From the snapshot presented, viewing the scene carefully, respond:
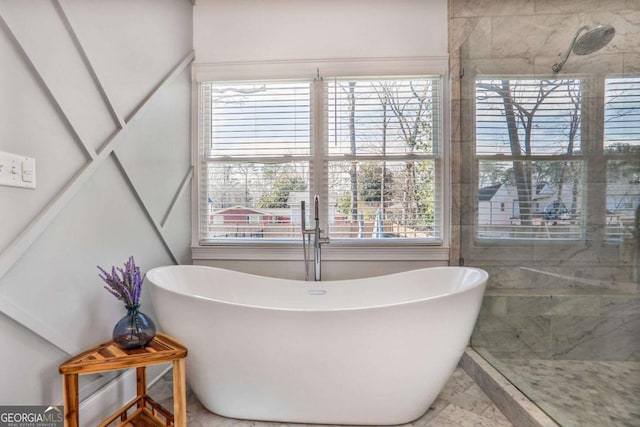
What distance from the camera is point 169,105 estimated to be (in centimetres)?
201

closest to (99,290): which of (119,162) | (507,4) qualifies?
(119,162)

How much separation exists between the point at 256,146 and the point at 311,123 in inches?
17.2

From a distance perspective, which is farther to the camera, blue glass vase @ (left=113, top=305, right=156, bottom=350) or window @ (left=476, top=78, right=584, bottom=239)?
window @ (left=476, top=78, right=584, bottom=239)

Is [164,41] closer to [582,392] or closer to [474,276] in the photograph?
[474,276]

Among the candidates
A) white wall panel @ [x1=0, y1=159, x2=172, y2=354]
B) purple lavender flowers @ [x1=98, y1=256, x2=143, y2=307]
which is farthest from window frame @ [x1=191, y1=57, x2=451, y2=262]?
purple lavender flowers @ [x1=98, y1=256, x2=143, y2=307]

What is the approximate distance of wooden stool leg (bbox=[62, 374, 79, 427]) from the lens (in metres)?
1.09

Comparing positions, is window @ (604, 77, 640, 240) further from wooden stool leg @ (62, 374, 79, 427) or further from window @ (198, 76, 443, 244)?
wooden stool leg @ (62, 374, 79, 427)

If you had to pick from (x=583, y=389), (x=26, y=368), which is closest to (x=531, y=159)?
(x=583, y=389)

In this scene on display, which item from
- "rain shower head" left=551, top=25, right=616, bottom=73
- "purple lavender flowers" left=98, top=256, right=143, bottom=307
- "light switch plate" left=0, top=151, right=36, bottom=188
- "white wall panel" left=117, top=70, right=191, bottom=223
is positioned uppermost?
"rain shower head" left=551, top=25, right=616, bottom=73

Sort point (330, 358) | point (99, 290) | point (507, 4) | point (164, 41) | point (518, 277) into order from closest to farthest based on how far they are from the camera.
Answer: point (330, 358) → point (99, 290) → point (518, 277) → point (164, 41) → point (507, 4)

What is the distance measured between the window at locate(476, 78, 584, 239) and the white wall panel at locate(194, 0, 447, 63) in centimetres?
63

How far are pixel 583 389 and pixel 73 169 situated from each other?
2.36m

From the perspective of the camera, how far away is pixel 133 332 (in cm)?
127

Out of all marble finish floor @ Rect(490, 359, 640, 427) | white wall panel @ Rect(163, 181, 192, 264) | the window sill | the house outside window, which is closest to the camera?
marble finish floor @ Rect(490, 359, 640, 427)
